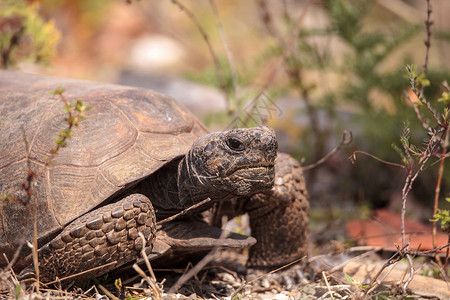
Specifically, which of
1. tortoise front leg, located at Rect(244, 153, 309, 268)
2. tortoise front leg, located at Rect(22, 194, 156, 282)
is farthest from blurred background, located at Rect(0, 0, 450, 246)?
tortoise front leg, located at Rect(22, 194, 156, 282)

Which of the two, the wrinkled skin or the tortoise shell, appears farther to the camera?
the tortoise shell

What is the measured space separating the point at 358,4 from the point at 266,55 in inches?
43.3

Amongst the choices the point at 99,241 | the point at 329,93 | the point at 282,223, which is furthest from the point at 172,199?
the point at 329,93

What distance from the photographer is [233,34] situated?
13.0 m

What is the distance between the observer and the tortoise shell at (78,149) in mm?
2568

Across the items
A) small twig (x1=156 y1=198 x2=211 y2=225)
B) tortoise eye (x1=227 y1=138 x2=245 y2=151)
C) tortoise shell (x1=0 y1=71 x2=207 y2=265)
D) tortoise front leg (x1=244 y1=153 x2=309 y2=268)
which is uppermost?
tortoise eye (x1=227 y1=138 x2=245 y2=151)

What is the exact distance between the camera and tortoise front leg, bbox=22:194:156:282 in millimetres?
2428

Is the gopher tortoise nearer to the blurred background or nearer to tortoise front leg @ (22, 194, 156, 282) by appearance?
tortoise front leg @ (22, 194, 156, 282)

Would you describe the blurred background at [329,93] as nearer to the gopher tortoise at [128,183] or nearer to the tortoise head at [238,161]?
the gopher tortoise at [128,183]

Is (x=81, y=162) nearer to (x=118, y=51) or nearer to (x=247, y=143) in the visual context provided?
(x=247, y=143)

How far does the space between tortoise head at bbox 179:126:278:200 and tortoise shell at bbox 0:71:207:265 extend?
28 centimetres

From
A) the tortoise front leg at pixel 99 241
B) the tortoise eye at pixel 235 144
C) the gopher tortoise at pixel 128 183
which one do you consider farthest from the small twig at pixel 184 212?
the tortoise eye at pixel 235 144

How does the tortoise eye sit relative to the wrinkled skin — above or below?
above

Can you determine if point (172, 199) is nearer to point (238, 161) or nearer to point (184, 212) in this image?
point (184, 212)
